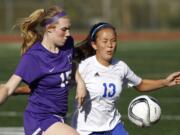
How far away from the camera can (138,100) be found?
786 cm

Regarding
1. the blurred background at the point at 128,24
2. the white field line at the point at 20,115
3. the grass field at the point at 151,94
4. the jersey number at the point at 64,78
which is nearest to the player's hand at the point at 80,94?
the jersey number at the point at 64,78

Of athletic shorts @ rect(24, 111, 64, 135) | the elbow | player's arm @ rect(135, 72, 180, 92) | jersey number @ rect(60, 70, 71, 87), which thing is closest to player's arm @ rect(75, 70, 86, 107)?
jersey number @ rect(60, 70, 71, 87)

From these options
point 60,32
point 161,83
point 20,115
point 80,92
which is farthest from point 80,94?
point 20,115

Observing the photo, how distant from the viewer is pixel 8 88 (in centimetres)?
675

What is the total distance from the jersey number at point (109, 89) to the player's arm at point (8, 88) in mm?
928

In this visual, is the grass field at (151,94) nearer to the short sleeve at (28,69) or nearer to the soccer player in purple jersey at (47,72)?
the soccer player in purple jersey at (47,72)

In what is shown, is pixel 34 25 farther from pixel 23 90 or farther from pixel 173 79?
pixel 173 79

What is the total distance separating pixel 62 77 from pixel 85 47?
64 cm

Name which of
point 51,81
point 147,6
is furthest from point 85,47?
point 147,6

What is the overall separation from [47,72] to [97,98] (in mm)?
643

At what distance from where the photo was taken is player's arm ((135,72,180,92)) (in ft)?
25.5

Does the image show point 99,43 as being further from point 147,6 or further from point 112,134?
point 147,6

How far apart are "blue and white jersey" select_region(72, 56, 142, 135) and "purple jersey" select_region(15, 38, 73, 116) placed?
0.32 meters

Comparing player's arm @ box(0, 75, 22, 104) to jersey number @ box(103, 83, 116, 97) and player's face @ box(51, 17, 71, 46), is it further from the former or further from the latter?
jersey number @ box(103, 83, 116, 97)
